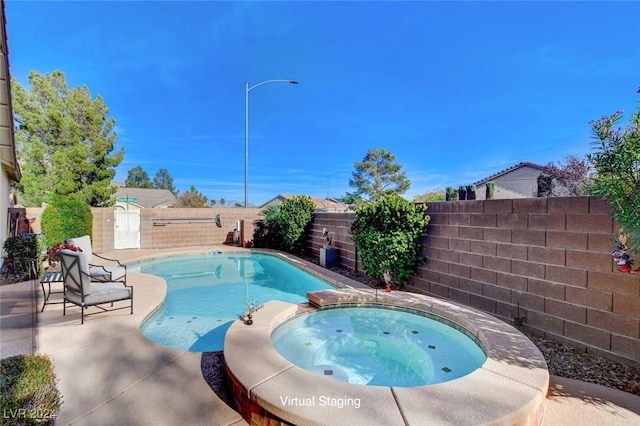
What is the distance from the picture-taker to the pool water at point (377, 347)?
122 inches

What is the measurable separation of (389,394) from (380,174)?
30169 millimetres

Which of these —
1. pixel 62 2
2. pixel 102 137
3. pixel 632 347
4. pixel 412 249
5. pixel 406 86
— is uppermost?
pixel 406 86

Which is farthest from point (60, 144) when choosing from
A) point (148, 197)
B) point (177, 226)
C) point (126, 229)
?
point (148, 197)

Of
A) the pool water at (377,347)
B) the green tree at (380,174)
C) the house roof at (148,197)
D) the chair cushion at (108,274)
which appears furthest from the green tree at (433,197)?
the house roof at (148,197)

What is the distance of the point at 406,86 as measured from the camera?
16.7 metres

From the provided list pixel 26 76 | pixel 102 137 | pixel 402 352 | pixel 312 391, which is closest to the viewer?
pixel 312 391

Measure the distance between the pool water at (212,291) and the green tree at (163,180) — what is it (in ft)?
168

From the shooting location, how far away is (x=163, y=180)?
5597cm

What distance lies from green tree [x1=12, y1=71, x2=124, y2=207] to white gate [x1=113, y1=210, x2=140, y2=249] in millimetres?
6490

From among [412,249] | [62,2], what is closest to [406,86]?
[412,249]

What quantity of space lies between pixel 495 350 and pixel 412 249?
2.93 metres

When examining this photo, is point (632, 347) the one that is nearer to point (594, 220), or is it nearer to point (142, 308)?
point (594, 220)

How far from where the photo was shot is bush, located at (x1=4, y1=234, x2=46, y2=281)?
6.76m

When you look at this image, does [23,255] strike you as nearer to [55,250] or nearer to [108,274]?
[55,250]
